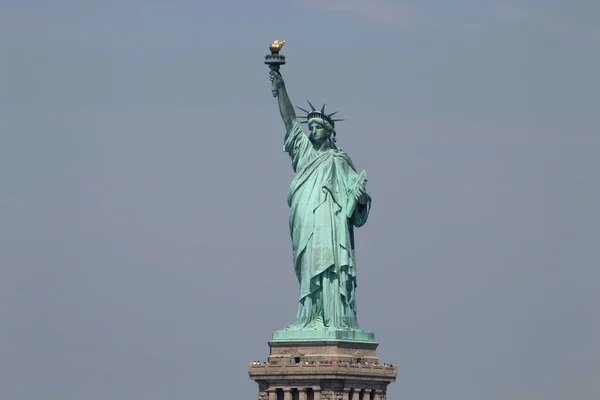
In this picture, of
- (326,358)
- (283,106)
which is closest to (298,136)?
(283,106)

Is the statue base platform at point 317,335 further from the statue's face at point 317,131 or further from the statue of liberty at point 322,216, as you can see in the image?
the statue's face at point 317,131

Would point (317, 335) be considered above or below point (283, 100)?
below

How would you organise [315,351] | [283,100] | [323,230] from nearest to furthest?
[315,351]
[323,230]
[283,100]

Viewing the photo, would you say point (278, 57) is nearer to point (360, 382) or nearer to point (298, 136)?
point (298, 136)

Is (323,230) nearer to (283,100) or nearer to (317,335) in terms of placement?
(317,335)

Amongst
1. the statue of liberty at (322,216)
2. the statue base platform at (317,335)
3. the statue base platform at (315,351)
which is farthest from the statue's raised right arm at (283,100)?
the statue base platform at (315,351)

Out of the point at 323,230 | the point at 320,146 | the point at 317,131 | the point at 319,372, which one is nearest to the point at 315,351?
the point at 319,372
